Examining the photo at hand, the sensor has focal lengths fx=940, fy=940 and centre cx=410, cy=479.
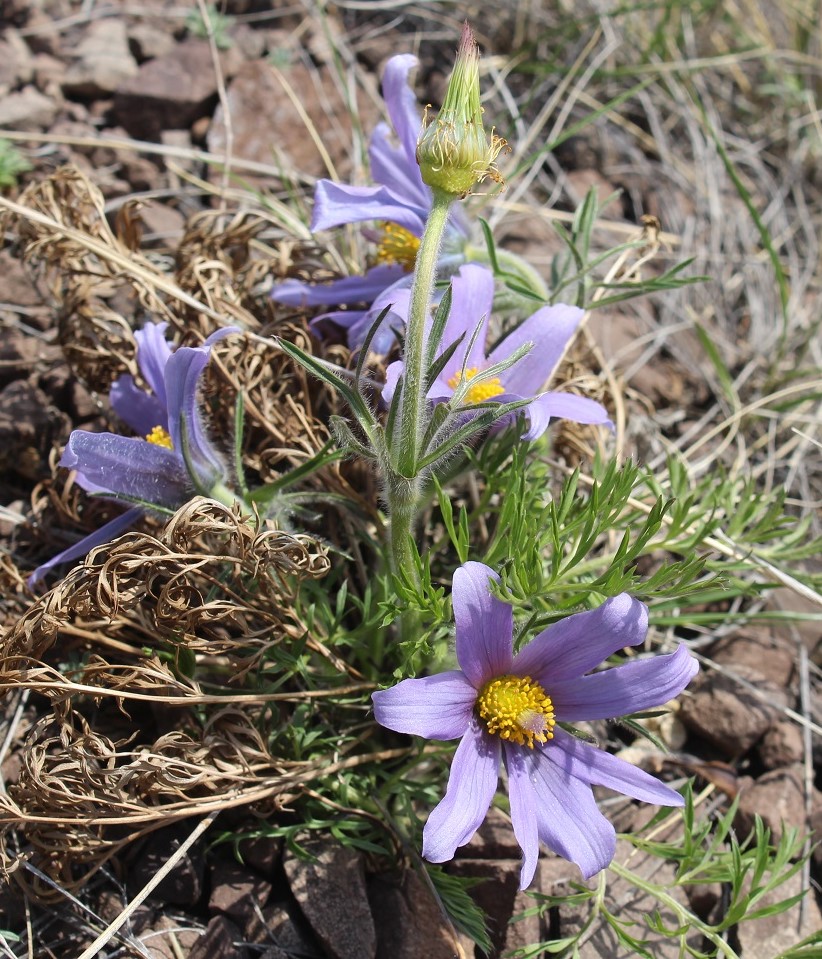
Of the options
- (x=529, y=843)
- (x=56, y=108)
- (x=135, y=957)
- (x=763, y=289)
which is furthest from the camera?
(x=763, y=289)

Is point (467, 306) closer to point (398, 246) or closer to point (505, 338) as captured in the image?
point (505, 338)

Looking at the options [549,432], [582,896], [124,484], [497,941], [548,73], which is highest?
[548,73]

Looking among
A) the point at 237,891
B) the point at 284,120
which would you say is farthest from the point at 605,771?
the point at 284,120

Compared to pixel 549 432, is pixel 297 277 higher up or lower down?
higher up

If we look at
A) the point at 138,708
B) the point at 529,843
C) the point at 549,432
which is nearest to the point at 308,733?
the point at 138,708

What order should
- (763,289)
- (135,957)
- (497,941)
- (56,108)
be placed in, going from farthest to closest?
(763,289), (56,108), (497,941), (135,957)

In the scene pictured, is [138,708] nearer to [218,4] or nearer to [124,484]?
[124,484]
